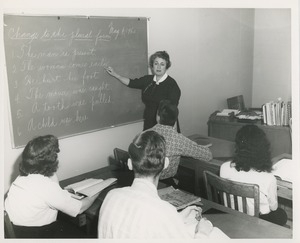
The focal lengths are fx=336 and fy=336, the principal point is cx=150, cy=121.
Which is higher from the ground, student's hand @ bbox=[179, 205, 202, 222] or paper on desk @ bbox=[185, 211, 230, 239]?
student's hand @ bbox=[179, 205, 202, 222]

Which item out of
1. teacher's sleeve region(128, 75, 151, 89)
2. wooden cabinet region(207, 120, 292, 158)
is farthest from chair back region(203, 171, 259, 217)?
wooden cabinet region(207, 120, 292, 158)

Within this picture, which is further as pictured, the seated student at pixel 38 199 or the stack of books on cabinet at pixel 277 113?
the stack of books on cabinet at pixel 277 113

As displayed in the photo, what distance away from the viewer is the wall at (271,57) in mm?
4848

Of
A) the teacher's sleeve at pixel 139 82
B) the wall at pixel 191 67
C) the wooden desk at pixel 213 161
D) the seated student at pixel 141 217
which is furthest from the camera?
the teacher's sleeve at pixel 139 82

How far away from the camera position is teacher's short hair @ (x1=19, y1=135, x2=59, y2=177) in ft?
6.43

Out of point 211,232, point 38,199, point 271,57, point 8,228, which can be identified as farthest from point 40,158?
point 271,57

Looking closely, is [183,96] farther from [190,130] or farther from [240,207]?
[240,207]

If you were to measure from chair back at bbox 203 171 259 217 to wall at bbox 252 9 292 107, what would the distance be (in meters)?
3.23

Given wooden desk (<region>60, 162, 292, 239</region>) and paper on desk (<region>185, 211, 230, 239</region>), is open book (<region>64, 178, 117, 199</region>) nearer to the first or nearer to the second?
wooden desk (<region>60, 162, 292, 239</region>)

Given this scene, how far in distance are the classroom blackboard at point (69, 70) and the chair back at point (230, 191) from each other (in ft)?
4.45

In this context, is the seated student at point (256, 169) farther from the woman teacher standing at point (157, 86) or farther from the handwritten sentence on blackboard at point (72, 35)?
the handwritten sentence on blackboard at point (72, 35)

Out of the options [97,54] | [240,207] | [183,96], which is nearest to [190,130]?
[183,96]

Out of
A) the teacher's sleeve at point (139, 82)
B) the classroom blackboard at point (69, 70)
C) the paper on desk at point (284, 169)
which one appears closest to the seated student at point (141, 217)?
the paper on desk at point (284, 169)

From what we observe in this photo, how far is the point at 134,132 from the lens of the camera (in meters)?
3.49
